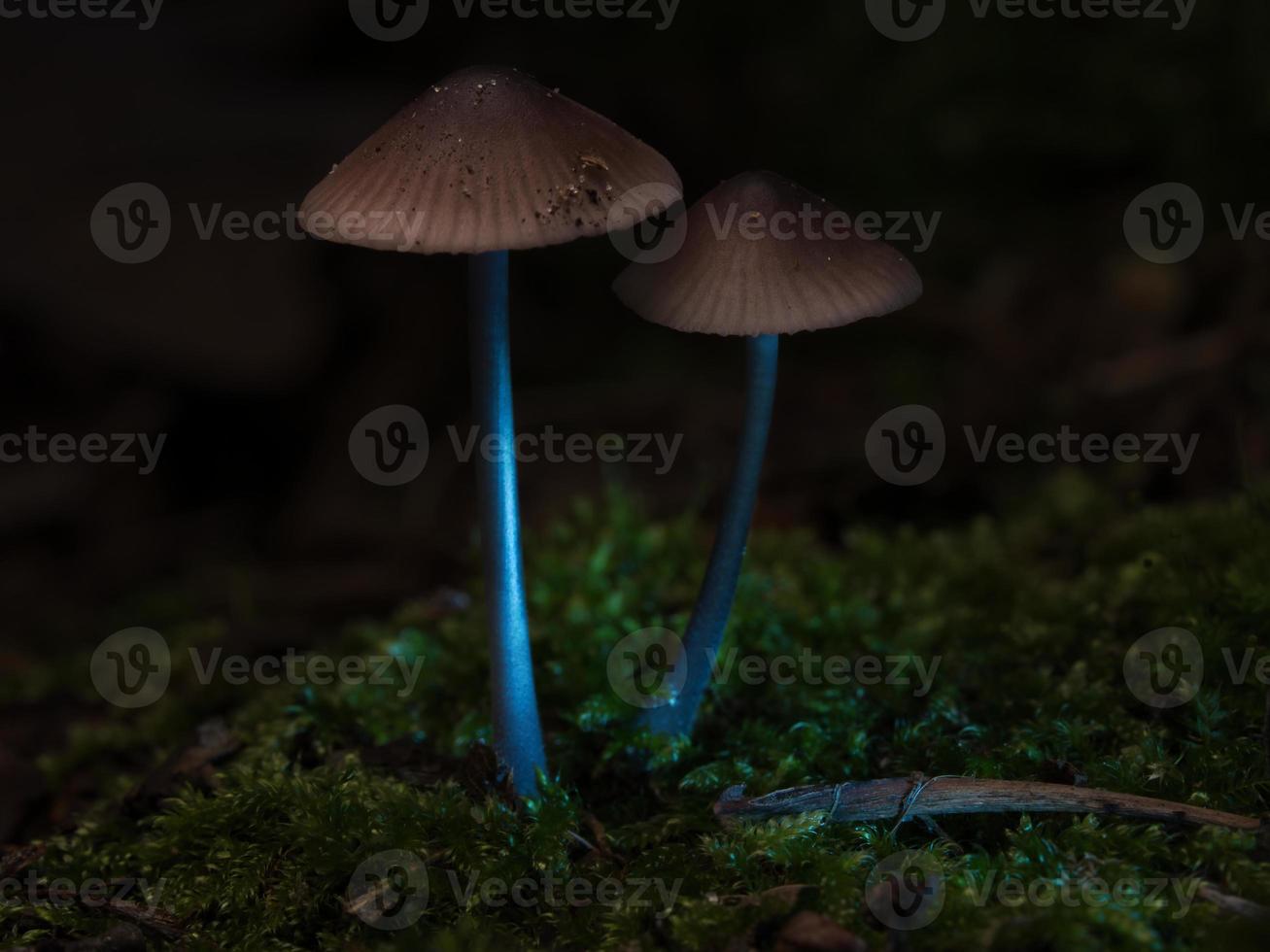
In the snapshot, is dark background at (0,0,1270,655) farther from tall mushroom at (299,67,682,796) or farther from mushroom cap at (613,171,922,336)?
tall mushroom at (299,67,682,796)

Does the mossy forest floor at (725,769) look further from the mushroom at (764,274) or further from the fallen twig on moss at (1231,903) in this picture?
the mushroom at (764,274)

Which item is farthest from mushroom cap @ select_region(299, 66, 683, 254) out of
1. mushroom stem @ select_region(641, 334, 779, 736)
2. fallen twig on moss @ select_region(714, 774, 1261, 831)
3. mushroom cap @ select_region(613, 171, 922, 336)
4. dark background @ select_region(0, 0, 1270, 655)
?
dark background @ select_region(0, 0, 1270, 655)

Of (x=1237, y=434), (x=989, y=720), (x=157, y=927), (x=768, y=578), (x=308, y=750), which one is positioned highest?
(x=1237, y=434)

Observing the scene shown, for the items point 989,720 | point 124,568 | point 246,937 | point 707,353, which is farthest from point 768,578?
point 124,568

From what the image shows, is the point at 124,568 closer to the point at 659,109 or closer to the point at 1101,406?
the point at 659,109

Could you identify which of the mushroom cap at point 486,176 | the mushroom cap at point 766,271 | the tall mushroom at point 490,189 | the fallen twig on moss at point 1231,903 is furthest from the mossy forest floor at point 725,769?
the mushroom cap at point 486,176

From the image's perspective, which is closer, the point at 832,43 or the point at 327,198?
the point at 327,198
